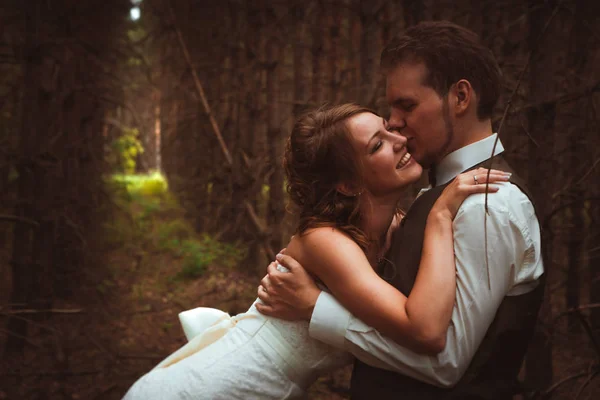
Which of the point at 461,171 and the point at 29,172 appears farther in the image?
the point at 29,172

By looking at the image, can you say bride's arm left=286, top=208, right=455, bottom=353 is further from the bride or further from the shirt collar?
the shirt collar

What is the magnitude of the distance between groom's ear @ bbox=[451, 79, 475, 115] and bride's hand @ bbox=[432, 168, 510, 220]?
29cm

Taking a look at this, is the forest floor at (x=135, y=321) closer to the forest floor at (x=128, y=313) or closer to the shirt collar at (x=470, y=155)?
the forest floor at (x=128, y=313)

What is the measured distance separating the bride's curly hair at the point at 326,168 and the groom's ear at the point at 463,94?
357mm

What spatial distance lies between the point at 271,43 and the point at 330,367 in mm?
5604

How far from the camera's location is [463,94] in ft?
7.04

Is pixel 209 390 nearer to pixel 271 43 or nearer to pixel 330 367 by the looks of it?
pixel 330 367

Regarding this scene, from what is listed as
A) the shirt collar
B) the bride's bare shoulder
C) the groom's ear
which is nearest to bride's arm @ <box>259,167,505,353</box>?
the bride's bare shoulder

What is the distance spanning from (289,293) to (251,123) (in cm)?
606

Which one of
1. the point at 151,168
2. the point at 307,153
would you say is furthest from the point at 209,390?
the point at 151,168

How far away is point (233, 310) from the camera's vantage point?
21.3 ft

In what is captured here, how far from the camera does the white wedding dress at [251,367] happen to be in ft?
7.22

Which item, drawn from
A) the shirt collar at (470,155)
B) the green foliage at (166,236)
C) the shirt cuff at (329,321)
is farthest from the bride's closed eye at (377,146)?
the green foliage at (166,236)

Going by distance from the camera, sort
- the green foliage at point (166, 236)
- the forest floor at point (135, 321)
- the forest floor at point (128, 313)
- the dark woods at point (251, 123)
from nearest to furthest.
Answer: the dark woods at point (251, 123)
the forest floor at point (135, 321)
the forest floor at point (128, 313)
the green foliage at point (166, 236)
